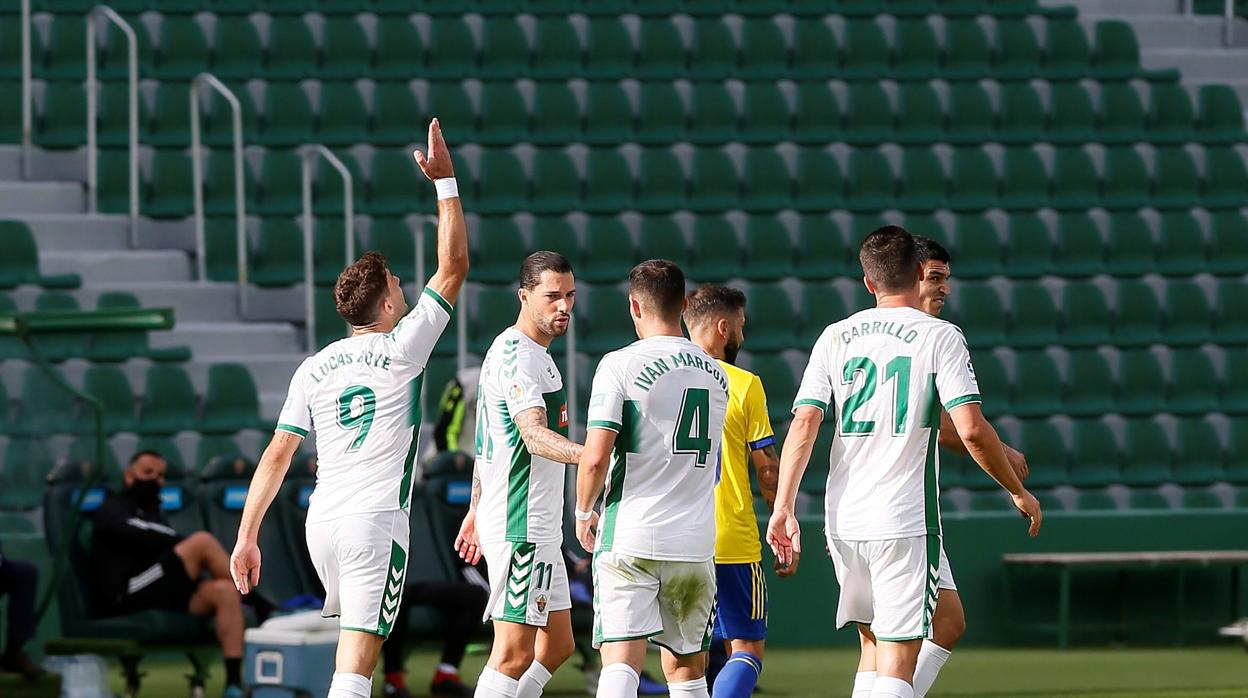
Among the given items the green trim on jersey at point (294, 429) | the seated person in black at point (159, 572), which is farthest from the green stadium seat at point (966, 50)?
the green trim on jersey at point (294, 429)

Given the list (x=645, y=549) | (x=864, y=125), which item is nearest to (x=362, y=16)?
(x=864, y=125)

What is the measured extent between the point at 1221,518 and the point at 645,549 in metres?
8.02

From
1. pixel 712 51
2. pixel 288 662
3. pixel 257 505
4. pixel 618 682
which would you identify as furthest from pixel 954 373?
pixel 712 51

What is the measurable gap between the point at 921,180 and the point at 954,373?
370 inches

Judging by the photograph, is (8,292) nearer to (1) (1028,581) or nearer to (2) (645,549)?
(1) (1028,581)

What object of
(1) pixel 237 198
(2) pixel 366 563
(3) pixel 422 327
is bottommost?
(2) pixel 366 563

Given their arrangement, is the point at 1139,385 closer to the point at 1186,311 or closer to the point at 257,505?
the point at 1186,311

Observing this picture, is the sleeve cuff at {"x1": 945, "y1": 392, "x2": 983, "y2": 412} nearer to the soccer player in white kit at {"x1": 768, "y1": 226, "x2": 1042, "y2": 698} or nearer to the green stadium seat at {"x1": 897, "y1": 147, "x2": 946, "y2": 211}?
the soccer player in white kit at {"x1": 768, "y1": 226, "x2": 1042, "y2": 698}

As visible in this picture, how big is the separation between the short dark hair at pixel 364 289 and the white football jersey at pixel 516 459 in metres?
0.42

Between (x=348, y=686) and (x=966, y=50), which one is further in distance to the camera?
(x=966, y=50)

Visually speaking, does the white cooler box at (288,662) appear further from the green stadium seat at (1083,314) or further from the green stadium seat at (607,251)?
the green stadium seat at (1083,314)

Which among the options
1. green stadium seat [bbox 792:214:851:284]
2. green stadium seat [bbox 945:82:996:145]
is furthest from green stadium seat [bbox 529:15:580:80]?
green stadium seat [bbox 945:82:996:145]

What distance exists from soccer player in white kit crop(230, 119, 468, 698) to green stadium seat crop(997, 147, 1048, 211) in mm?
9652

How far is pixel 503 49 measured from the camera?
15609 mm
